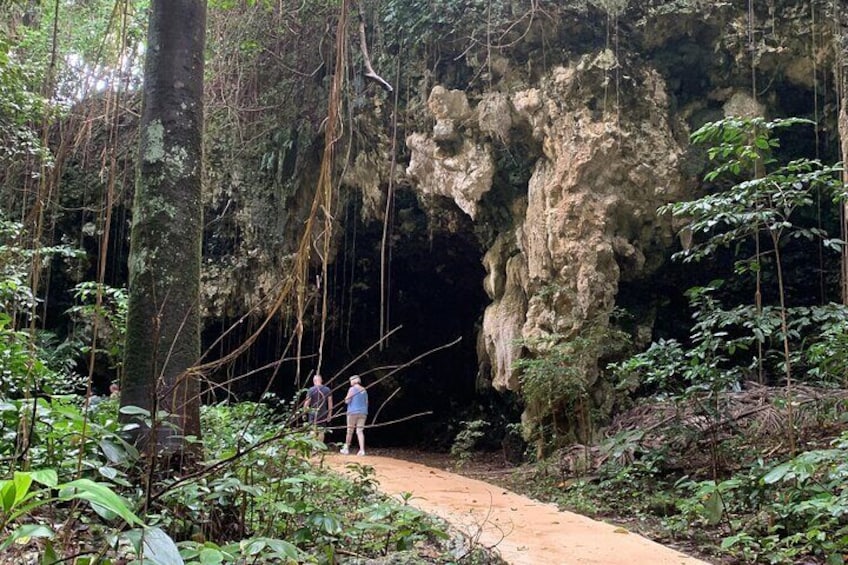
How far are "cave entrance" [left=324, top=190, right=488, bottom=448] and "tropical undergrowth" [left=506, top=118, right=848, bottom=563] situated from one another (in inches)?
190

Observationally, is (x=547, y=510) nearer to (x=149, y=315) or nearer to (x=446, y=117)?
(x=149, y=315)

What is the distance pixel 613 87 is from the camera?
23.2 ft

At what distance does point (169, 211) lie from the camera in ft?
8.51

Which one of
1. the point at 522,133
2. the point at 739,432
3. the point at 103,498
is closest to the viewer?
the point at 103,498

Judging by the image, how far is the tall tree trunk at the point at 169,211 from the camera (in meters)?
2.46

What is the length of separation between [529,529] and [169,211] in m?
2.90

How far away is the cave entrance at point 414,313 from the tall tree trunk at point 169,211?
705 centimetres

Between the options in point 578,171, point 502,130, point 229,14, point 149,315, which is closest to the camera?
point 149,315

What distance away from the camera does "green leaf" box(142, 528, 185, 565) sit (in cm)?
112

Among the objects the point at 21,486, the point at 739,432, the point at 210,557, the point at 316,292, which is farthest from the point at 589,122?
the point at 21,486

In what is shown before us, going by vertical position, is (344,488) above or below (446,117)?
below

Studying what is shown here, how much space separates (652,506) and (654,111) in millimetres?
4682

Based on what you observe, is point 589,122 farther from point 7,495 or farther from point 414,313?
point 7,495

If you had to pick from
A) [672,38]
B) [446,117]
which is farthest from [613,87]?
[446,117]
